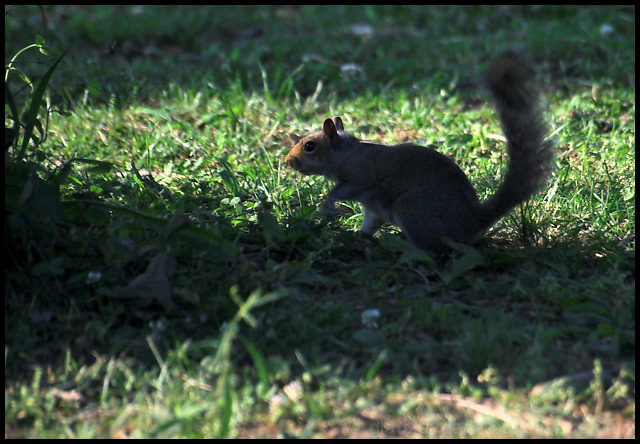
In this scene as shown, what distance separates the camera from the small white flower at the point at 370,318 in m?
2.88

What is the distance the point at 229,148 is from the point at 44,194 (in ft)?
6.68

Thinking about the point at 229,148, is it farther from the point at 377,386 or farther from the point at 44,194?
the point at 377,386

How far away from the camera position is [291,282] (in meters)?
3.12

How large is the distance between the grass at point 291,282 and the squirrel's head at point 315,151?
0.65 feet

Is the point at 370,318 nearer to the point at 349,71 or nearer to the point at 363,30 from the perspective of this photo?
the point at 349,71

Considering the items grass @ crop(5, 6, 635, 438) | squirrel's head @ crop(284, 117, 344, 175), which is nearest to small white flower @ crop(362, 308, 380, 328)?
grass @ crop(5, 6, 635, 438)

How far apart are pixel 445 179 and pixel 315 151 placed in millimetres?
777

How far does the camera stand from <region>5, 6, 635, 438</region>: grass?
230cm

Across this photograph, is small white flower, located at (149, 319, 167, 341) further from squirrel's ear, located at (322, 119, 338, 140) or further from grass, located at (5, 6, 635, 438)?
squirrel's ear, located at (322, 119, 338, 140)

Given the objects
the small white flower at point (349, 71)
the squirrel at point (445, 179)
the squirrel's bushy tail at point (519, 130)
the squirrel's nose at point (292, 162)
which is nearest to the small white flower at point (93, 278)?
the squirrel at point (445, 179)

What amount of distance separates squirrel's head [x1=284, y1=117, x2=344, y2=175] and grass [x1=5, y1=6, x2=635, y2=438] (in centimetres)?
20

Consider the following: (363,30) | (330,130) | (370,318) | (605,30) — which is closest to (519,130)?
(330,130)

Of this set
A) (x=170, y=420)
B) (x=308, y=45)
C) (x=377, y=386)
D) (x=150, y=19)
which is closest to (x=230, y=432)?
(x=170, y=420)

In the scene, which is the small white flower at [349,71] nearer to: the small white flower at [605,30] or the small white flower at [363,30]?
the small white flower at [363,30]
